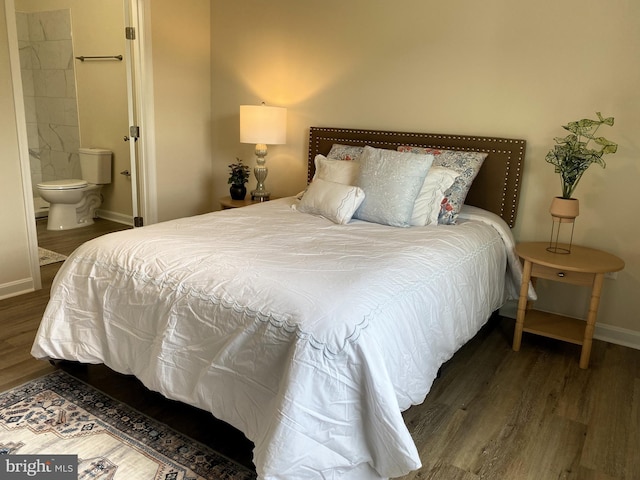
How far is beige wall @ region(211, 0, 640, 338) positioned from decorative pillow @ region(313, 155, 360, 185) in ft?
1.94

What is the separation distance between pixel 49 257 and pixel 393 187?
3.08 metres

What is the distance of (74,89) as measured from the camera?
17.9 ft

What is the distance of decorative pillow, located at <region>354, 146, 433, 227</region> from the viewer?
9.20ft

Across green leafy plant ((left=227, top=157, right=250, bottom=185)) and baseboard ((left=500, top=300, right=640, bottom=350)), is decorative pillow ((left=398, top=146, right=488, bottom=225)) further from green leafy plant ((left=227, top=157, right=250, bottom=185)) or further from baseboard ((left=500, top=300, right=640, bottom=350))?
green leafy plant ((left=227, top=157, right=250, bottom=185))

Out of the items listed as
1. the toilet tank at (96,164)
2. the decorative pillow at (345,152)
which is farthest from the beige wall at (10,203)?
the decorative pillow at (345,152)

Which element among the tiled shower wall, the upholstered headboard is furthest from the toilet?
the upholstered headboard

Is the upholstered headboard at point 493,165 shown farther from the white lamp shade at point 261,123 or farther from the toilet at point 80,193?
the toilet at point 80,193

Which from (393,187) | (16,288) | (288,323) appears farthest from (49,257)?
(288,323)

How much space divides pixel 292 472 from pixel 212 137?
377cm

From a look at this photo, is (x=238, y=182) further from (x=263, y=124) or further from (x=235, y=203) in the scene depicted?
(x=263, y=124)

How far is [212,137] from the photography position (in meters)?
4.72

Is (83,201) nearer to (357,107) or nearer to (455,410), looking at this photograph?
(357,107)

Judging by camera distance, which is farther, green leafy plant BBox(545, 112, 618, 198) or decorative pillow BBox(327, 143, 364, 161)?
decorative pillow BBox(327, 143, 364, 161)

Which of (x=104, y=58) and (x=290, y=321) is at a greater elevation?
(x=104, y=58)
